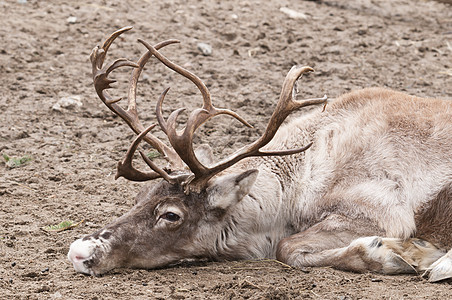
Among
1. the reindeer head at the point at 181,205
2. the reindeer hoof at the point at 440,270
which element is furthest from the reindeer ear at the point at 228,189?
the reindeer hoof at the point at 440,270

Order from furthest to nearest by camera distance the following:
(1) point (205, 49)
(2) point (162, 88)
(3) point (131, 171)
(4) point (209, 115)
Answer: (1) point (205, 49), (2) point (162, 88), (4) point (209, 115), (3) point (131, 171)

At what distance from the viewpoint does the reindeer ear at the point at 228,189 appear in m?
5.59

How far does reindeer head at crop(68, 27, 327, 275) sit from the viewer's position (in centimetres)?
539

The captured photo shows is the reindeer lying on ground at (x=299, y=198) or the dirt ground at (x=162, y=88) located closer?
the dirt ground at (x=162, y=88)

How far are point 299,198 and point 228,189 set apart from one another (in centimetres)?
64

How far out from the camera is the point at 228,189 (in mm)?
5605

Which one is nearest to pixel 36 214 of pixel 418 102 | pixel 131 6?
pixel 418 102

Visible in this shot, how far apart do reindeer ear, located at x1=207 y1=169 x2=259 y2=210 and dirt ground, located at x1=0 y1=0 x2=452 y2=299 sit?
0.49 meters

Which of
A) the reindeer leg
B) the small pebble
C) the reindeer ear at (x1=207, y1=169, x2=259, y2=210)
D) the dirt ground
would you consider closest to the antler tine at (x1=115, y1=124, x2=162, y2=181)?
the reindeer ear at (x1=207, y1=169, x2=259, y2=210)

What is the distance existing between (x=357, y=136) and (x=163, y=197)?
5.36 ft

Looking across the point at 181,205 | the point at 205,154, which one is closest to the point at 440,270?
the point at 181,205

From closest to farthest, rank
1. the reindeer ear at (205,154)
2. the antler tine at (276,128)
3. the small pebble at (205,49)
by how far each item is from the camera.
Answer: the antler tine at (276,128), the reindeer ear at (205,154), the small pebble at (205,49)

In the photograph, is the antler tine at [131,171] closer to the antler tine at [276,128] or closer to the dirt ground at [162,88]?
the antler tine at [276,128]

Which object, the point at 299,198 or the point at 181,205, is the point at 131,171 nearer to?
the point at 181,205
